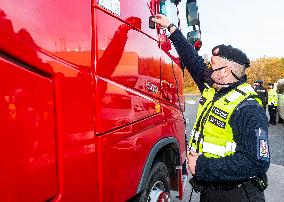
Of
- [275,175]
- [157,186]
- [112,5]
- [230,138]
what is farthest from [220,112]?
[275,175]

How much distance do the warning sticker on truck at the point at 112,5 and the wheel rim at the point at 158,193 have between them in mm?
1512

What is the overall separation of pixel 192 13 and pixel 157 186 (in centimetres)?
212

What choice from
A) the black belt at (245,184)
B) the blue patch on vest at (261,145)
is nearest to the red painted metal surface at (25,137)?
the blue patch on vest at (261,145)

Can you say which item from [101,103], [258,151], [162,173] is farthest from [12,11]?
[162,173]

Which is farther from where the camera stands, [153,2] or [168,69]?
[168,69]

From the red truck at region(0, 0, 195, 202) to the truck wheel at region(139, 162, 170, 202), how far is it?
37 millimetres

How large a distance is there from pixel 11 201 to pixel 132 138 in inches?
44.5

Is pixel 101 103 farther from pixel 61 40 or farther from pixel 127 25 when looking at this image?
pixel 127 25

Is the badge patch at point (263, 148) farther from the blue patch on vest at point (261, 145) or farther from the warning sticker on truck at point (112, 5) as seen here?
the warning sticker on truck at point (112, 5)

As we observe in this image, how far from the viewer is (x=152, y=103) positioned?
2867mm

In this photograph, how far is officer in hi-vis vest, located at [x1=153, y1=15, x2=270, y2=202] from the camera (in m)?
2.07

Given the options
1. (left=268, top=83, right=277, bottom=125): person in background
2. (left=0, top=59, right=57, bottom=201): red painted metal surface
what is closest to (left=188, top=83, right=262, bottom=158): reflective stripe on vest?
(left=0, top=59, right=57, bottom=201): red painted metal surface

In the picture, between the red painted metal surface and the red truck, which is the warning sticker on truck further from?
the red painted metal surface

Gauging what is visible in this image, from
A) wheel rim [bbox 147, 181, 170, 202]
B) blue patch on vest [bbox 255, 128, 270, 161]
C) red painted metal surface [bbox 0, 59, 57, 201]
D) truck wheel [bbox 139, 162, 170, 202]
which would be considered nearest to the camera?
red painted metal surface [bbox 0, 59, 57, 201]
